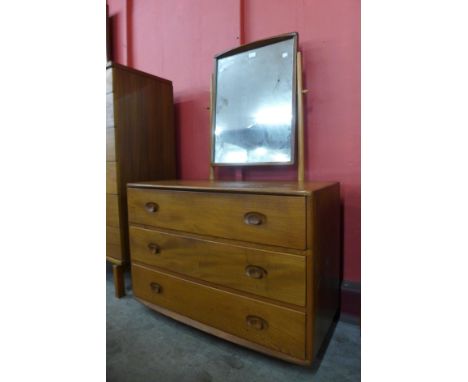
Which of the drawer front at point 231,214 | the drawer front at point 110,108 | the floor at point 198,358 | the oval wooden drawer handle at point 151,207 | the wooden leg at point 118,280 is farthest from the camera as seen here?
the wooden leg at point 118,280

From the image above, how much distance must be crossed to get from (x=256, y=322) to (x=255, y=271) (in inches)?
7.9

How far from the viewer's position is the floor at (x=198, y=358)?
40.9 inches

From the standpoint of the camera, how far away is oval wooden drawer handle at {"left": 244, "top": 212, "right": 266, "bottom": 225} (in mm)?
996

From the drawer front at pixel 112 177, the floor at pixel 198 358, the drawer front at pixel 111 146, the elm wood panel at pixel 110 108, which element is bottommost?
the floor at pixel 198 358

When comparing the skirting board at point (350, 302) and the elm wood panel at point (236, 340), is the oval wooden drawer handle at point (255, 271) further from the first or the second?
the skirting board at point (350, 302)

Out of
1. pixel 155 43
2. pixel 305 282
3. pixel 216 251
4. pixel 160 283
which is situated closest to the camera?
pixel 305 282

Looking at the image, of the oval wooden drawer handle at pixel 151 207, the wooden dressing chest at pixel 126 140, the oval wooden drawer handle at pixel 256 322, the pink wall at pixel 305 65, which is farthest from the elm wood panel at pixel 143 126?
the oval wooden drawer handle at pixel 256 322

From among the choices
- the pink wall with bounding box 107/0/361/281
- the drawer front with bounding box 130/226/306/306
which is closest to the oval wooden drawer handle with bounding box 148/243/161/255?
the drawer front with bounding box 130/226/306/306
